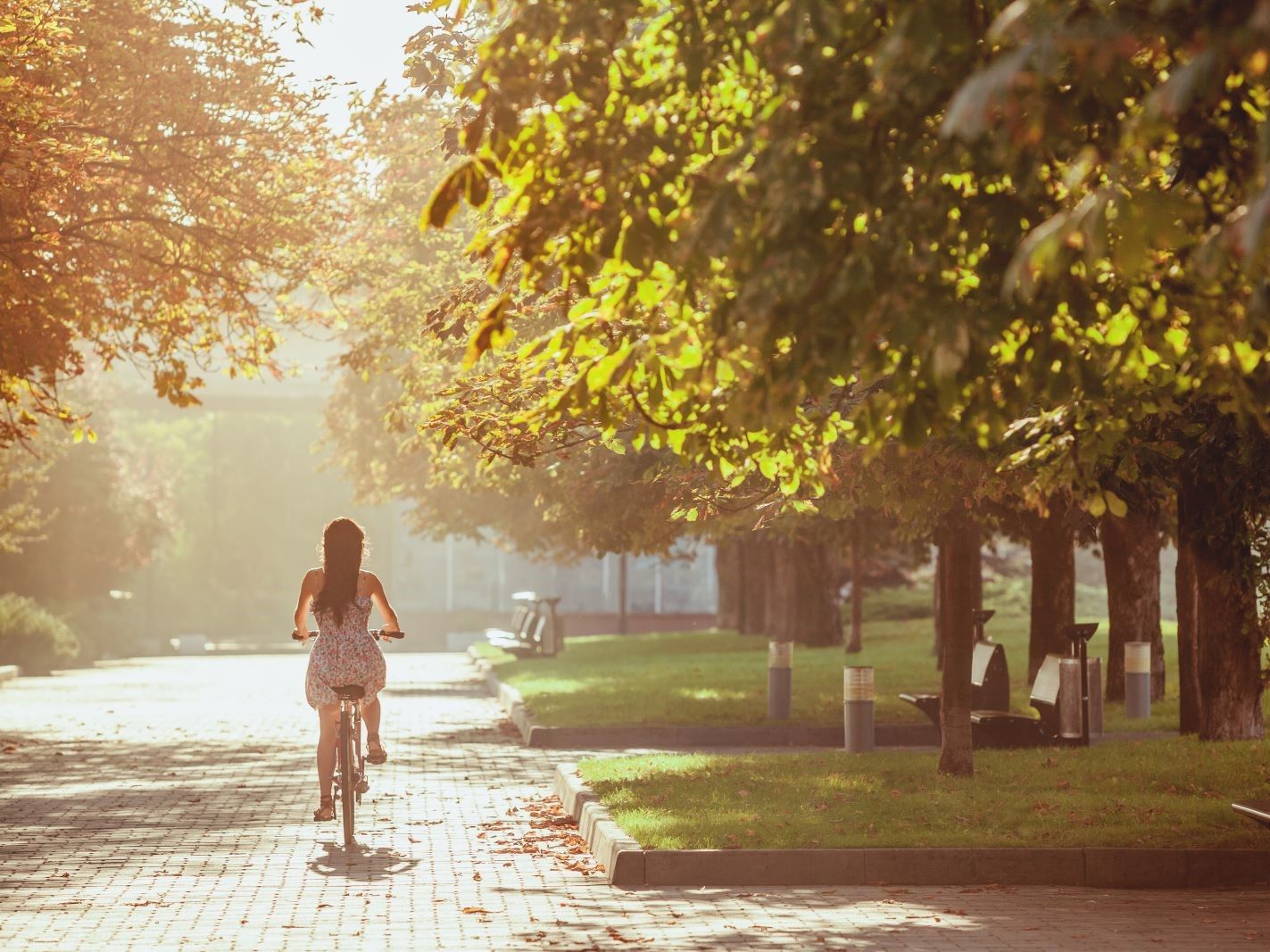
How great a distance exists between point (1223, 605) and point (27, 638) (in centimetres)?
3040

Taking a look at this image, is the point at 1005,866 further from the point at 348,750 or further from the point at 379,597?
the point at 379,597

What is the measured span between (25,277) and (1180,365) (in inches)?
457

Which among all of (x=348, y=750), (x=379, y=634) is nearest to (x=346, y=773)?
(x=348, y=750)

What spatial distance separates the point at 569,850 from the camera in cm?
1216

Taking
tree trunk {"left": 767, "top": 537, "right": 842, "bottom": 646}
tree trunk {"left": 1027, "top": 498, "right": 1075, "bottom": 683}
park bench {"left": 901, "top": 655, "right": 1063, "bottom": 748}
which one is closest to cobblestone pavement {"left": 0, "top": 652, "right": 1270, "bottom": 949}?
park bench {"left": 901, "top": 655, "right": 1063, "bottom": 748}

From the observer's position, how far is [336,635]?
1231 cm

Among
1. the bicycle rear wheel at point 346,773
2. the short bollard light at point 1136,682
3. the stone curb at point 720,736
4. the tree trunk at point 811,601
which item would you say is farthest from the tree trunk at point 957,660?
the tree trunk at point 811,601

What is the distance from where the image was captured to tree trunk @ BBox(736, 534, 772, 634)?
46.2 metres

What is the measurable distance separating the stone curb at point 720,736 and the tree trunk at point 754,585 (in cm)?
2518

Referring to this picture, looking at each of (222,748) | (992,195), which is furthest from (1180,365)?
(222,748)

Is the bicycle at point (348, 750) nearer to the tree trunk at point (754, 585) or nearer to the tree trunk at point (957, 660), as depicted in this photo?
the tree trunk at point (957, 660)

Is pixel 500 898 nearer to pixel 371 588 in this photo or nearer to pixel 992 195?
pixel 371 588

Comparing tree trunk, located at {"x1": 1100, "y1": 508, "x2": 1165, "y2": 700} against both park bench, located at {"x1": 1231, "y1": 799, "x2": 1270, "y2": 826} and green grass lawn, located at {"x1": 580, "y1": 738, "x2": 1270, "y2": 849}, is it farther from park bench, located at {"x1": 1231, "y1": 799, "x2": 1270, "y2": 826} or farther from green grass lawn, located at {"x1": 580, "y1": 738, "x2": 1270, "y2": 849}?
park bench, located at {"x1": 1231, "y1": 799, "x2": 1270, "y2": 826}

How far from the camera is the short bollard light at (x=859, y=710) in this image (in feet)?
A: 56.3
